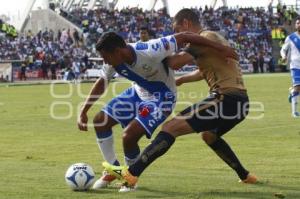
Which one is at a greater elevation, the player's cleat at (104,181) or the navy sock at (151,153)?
the navy sock at (151,153)

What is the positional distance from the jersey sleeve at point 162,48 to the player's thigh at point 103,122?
125 centimetres

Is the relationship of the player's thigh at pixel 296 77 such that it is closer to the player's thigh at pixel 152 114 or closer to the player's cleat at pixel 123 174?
the player's thigh at pixel 152 114

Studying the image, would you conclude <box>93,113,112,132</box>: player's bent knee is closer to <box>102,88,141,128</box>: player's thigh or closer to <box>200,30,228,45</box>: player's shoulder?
<box>102,88,141,128</box>: player's thigh

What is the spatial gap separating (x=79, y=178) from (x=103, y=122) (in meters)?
0.88

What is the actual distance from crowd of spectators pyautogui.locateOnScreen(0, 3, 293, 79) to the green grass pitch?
39855 mm

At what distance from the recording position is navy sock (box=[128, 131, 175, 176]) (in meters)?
9.55

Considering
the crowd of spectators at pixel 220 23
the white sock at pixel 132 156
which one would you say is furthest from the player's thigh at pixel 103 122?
the crowd of spectators at pixel 220 23

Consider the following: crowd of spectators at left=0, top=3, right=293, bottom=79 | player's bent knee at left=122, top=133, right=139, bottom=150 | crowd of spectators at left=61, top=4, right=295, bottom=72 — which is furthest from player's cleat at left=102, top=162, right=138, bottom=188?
crowd of spectators at left=61, top=4, right=295, bottom=72

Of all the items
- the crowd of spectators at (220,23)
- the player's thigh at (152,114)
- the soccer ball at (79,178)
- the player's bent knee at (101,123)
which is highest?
the player's thigh at (152,114)

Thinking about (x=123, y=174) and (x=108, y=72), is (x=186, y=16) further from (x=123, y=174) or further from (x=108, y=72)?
(x=123, y=174)

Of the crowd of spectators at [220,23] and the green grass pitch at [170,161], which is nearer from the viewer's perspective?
the green grass pitch at [170,161]

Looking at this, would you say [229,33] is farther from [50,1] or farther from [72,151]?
[72,151]

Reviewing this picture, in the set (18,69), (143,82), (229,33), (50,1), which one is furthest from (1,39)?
(143,82)

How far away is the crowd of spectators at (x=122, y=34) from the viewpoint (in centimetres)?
6388
